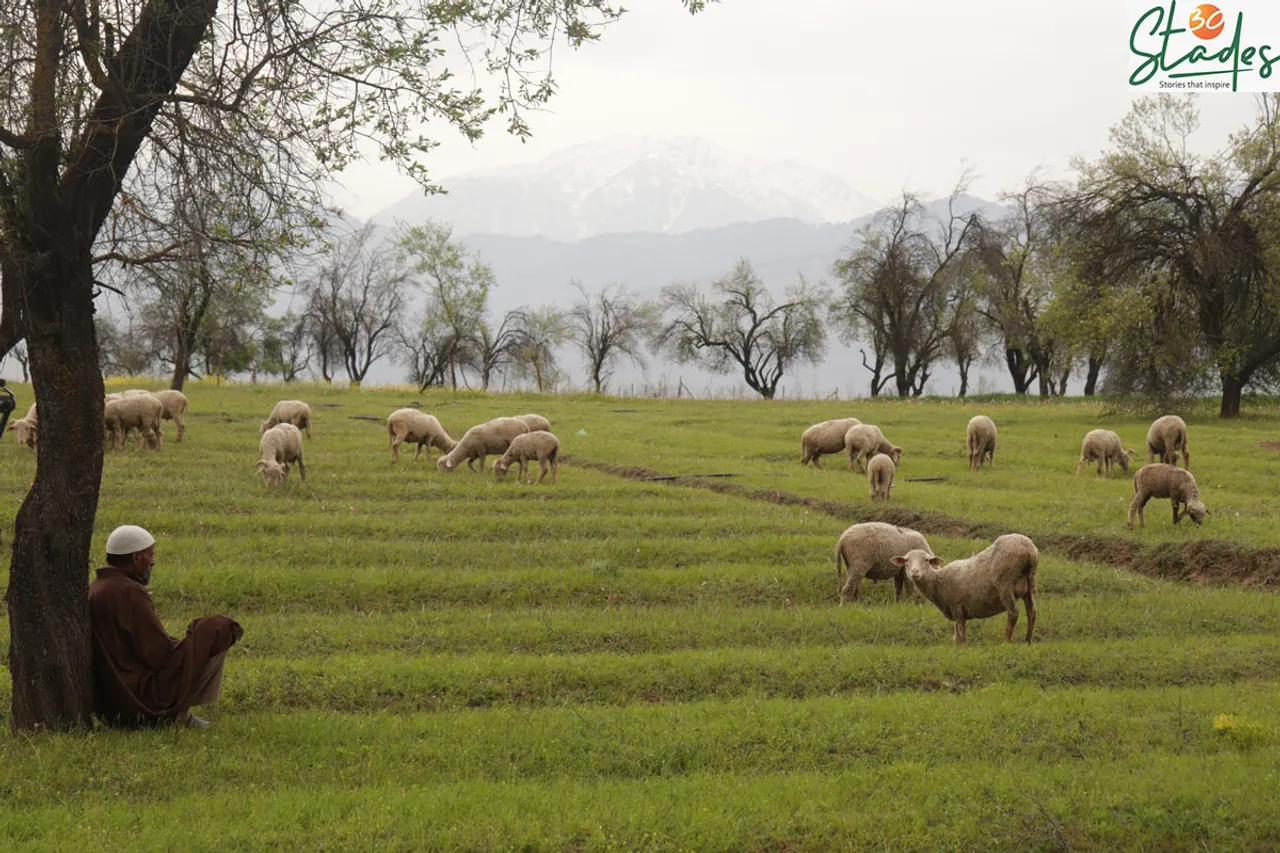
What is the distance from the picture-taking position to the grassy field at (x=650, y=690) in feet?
22.5

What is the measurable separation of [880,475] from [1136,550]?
5.31 metres

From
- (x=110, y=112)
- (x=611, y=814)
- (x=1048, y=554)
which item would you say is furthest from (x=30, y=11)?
(x=1048, y=554)

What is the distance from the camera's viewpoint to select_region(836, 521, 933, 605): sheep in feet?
45.2

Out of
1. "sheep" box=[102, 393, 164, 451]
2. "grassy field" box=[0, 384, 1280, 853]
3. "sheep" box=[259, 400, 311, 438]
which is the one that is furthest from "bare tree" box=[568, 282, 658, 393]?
"grassy field" box=[0, 384, 1280, 853]

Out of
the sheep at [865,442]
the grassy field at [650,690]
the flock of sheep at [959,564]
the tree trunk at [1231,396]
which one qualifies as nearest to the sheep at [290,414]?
the grassy field at [650,690]

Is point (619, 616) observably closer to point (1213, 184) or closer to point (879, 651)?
point (879, 651)

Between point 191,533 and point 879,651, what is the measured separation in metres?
11.9

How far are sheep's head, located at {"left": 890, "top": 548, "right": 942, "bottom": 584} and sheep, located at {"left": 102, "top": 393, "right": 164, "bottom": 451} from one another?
20.8 meters

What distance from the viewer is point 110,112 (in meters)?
8.59

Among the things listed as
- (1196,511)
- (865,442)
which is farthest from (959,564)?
(865,442)

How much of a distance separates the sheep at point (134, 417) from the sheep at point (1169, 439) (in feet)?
83.3

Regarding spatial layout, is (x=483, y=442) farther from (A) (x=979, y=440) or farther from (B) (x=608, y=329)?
(B) (x=608, y=329)

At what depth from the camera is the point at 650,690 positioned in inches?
403

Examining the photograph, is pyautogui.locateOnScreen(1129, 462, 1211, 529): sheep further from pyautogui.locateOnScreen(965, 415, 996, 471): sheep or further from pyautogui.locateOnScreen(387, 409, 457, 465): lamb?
pyautogui.locateOnScreen(387, 409, 457, 465): lamb
